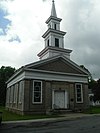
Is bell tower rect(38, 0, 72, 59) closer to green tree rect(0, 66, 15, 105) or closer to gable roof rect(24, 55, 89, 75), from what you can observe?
gable roof rect(24, 55, 89, 75)

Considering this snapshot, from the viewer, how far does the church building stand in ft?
74.4

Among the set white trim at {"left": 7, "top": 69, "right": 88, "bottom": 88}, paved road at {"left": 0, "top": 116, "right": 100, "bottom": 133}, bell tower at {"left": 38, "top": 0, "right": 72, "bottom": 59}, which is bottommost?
paved road at {"left": 0, "top": 116, "right": 100, "bottom": 133}

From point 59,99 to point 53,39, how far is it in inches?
401

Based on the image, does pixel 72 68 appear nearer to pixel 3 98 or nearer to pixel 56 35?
pixel 56 35

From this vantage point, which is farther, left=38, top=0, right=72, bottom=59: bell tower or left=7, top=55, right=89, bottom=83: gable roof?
left=38, top=0, right=72, bottom=59: bell tower

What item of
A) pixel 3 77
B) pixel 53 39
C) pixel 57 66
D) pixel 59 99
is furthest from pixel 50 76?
pixel 3 77

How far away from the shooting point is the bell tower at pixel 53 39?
28.9 meters

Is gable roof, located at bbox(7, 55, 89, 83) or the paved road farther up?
gable roof, located at bbox(7, 55, 89, 83)

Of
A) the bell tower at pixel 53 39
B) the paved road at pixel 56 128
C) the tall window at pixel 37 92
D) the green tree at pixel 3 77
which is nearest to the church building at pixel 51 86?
the tall window at pixel 37 92

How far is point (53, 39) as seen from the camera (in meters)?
30.5

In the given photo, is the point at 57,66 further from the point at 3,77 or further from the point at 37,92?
the point at 3,77

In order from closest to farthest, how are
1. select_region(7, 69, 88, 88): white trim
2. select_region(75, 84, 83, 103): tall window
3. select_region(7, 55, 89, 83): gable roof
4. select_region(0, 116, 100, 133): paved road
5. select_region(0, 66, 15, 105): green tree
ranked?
select_region(0, 116, 100, 133): paved road → select_region(7, 69, 88, 88): white trim → select_region(7, 55, 89, 83): gable roof → select_region(75, 84, 83, 103): tall window → select_region(0, 66, 15, 105): green tree

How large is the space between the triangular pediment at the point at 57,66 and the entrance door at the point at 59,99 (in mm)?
2873

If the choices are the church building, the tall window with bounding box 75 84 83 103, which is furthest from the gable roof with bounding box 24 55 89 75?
the tall window with bounding box 75 84 83 103
